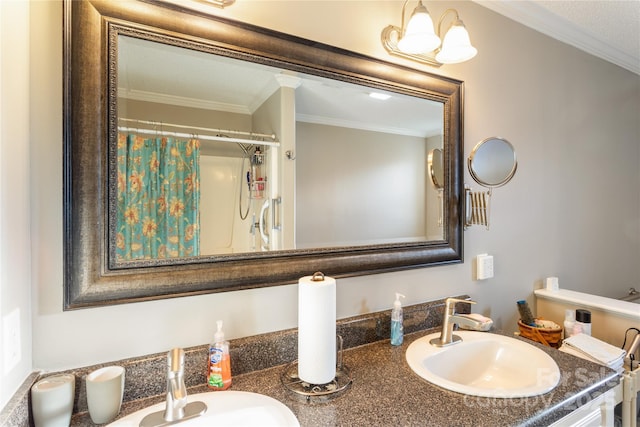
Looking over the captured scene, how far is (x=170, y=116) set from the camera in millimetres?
938

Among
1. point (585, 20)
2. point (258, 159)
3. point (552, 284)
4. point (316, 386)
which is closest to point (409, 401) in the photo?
point (316, 386)

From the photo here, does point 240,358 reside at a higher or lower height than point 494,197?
lower

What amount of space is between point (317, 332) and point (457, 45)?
3.84 feet

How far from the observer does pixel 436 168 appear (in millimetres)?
1405

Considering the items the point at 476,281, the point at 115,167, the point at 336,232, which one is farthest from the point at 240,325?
the point at 476,281

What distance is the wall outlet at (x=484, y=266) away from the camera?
1.51 m

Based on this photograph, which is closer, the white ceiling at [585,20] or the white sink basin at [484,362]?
the white sink basin at [484,362]

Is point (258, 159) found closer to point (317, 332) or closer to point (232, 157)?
point (232, 157)

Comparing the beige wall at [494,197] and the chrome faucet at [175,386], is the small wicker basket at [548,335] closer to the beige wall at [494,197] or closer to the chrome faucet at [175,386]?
the beige wall at [494,197]

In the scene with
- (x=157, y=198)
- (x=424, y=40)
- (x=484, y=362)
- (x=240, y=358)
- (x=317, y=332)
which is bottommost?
(x=484, y=362)

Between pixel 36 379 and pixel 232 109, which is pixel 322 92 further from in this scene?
pixel 36 379

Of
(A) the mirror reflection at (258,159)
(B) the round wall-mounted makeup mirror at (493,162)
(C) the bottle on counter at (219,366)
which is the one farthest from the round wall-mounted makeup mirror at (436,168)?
(C) the bottle on counter at (219,366)

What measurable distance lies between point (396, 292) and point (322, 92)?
0.83m

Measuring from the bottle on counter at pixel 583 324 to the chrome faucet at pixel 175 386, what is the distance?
162cm
